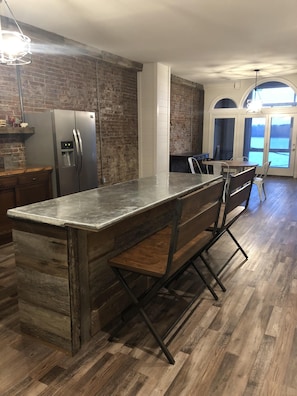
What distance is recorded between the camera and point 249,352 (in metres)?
1.96

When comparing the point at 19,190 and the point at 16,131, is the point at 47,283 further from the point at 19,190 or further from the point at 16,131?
the point at 16,131

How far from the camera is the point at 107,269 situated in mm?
2131

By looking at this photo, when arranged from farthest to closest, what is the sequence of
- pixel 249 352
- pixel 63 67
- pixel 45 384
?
pixel 63 67, pixel 249 352, pixel 45 384

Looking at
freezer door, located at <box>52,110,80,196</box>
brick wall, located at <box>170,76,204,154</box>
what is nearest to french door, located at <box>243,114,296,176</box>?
brick wall, located at <box>170,76,204,154</box>

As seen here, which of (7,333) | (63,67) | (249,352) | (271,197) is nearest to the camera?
(249,352)

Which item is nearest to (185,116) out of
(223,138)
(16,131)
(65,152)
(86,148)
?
(223,138)

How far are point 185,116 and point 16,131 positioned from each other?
608 cm

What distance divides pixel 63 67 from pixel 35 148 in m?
1.58

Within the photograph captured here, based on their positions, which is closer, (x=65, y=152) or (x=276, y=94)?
(x=65, y=152)

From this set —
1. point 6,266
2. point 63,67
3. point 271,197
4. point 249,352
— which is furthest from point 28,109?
point 271,197

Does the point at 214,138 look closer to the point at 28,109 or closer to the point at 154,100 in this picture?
the point at 154,100

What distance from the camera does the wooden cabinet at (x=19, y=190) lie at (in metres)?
3.68

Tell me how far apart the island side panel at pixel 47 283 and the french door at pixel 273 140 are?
29.4 feet

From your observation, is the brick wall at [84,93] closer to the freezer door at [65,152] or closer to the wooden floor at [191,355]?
the freezer door at [65,152]
